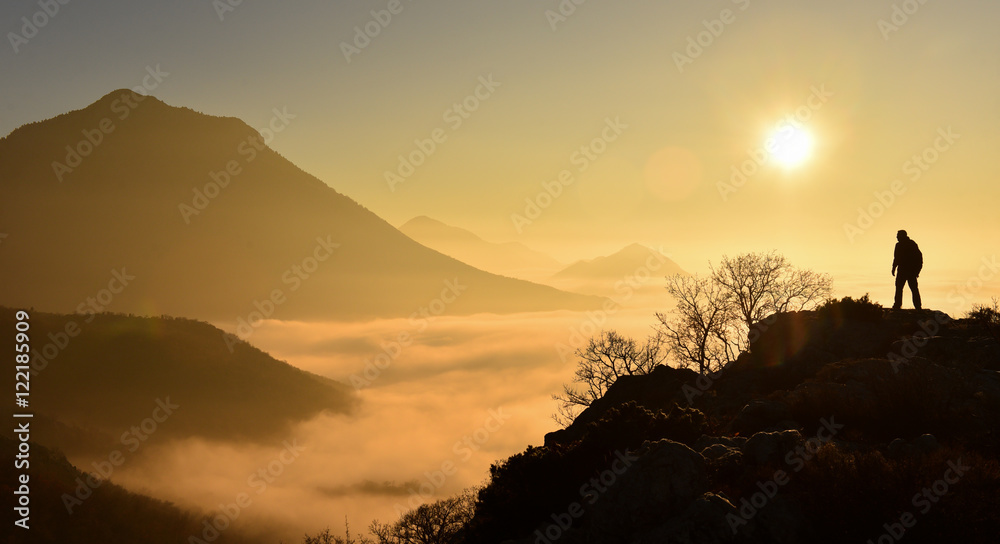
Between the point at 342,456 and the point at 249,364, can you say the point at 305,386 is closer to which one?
the point at 249,364

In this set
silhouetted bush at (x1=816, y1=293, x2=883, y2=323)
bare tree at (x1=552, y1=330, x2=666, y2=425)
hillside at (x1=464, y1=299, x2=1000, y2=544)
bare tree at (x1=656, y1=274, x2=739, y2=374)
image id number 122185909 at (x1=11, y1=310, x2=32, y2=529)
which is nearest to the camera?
hillside at (x1=464, y1=299, x2=1000, y2=544)

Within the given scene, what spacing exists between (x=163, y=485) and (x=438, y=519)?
69727mm

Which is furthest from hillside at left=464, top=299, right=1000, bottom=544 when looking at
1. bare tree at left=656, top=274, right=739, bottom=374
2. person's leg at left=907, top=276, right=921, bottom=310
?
bare tree at left=656, top=274, right=739, bottom=374

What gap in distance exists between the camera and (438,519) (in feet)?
142

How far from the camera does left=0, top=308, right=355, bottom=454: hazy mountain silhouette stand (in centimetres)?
9094

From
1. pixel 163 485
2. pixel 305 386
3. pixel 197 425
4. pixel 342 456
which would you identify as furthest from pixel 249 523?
pixel 342 456
